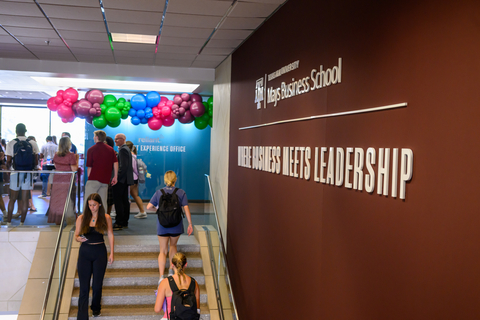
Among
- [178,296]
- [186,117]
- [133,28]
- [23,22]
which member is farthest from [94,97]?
[178,296]

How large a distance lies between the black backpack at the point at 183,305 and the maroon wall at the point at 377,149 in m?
0.78

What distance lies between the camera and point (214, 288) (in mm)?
5844

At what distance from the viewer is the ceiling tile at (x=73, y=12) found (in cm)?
422

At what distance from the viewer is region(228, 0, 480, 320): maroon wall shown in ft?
5.37

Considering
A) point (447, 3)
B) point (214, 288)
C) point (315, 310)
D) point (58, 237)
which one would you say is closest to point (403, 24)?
point (447, 3)

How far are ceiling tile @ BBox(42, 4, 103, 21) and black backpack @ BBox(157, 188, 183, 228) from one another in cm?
221

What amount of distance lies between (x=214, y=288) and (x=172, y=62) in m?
3.74

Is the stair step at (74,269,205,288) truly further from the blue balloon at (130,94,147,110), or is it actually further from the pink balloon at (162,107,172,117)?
the blue balloon at (130,94,147,110)

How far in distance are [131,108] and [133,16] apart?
12.1ft

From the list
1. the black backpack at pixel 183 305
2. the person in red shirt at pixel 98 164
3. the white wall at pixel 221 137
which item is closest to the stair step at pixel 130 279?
the white wall at pixel 221 137

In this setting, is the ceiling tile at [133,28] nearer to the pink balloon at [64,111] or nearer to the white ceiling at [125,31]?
the white ceiling at [125,31]

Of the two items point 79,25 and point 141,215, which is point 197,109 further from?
point 79,25

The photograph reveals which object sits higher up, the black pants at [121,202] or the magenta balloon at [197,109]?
the magenta balloon at [197,109]

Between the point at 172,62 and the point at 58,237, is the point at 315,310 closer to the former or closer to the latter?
the point at 58,237
